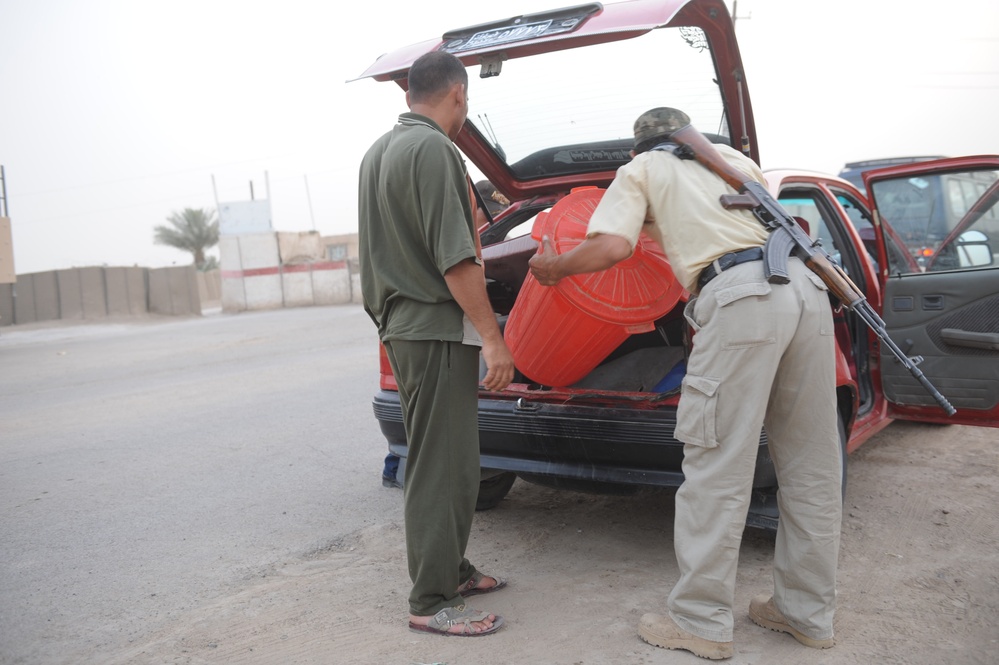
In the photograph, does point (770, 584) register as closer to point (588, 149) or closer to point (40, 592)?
point (588, 149)

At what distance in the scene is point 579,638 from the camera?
2.77 metres

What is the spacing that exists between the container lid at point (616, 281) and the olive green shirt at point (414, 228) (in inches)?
17.1

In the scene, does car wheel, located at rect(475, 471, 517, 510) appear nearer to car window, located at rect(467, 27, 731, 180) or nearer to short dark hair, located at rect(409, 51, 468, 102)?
car window, located at rect(467, 27, 731, 180)

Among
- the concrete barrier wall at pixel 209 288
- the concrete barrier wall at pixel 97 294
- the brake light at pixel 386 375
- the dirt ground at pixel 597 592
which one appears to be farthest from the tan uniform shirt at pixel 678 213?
the concrete barrier wall at pixel 209 288

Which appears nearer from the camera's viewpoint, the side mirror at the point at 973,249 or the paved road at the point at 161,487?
the paved road at the point at 161,487

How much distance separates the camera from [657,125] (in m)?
2.91

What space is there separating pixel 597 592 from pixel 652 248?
1.36 m

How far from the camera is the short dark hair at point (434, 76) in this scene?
9.37ft

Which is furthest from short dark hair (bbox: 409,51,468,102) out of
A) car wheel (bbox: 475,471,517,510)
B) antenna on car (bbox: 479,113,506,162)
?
car wheel (bbox: 475,471,517,510)

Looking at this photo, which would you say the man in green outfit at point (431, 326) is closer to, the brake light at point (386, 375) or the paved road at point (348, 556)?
the paved road at point (348, 556)

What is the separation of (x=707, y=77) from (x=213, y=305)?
3619cm

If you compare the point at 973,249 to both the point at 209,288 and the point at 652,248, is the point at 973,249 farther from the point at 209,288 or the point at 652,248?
the point at 209,288

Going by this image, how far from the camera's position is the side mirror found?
4137 millimetres

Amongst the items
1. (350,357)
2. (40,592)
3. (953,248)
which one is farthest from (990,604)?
(350,357)
